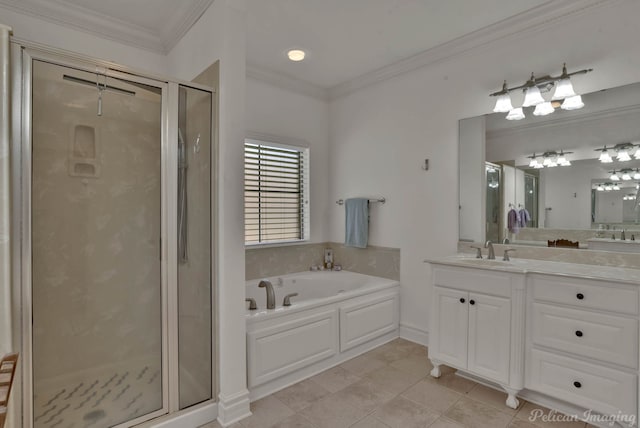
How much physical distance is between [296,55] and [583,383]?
321cm

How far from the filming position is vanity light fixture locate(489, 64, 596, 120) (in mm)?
2357

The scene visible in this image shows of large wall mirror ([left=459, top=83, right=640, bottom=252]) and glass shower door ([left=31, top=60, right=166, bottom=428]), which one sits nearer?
glass shower door ([left=31, top=60, right=166, bottom=428])

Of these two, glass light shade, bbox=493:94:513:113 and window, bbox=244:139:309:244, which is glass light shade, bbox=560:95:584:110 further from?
window, bbox=244:139:309:244

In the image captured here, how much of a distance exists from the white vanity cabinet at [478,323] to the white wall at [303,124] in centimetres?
175

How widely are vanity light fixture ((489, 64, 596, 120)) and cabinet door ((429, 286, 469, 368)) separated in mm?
1484

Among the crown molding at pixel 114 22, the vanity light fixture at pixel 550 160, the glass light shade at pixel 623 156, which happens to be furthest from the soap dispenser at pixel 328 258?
the glass light shade at pixel 623 156

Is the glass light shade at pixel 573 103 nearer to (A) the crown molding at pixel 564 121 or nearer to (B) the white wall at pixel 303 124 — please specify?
(A) the crown molding at pixel 564 121

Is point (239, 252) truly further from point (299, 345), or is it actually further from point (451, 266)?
point (451, 266)

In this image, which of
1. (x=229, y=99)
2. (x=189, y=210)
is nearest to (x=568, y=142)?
(x=229, y=99)

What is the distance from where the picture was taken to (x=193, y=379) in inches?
82.1

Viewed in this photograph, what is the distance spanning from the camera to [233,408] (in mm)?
2055

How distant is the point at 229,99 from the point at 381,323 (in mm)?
2372

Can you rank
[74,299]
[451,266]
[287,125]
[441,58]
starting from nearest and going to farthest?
[74,299]
[451,266]
[441,58]
[287,125]

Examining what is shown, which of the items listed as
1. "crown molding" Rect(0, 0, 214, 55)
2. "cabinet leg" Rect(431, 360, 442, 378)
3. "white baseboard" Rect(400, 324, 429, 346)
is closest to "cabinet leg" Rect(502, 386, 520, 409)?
"cabinet leg" Rect(431, 360, 442, 378)
